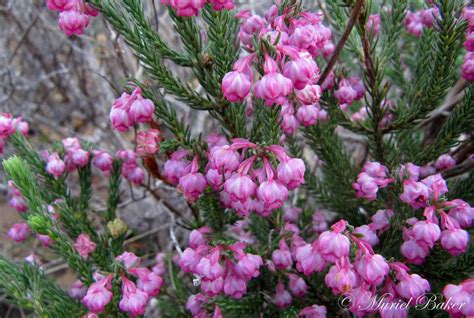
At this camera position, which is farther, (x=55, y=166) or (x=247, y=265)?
(x=55, y=166)

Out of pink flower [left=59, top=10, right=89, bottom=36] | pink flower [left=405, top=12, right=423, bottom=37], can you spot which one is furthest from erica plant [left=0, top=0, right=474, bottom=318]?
pink flower [left=405, top=12, right=423, bottom=37]

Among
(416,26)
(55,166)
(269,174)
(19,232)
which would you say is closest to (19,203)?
(19,232)

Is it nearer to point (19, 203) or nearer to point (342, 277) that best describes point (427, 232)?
point (342, 277)

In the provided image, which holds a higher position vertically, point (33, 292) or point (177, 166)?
point (177, 166)

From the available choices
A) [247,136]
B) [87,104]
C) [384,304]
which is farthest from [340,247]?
[87,104]

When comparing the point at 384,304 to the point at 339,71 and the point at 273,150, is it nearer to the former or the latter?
the point at 273,150

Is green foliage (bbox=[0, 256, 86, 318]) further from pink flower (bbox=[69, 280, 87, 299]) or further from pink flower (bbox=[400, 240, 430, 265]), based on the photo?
pink flower (bbox=[400, 240, 430, 265])
